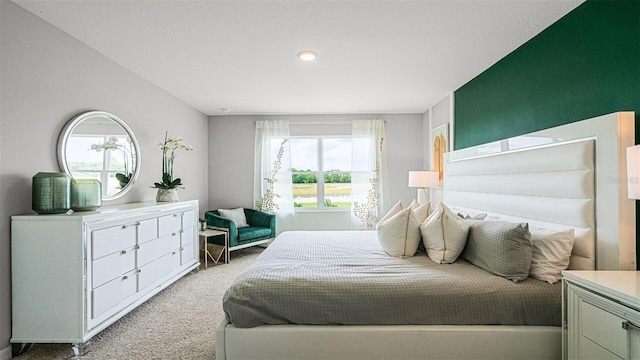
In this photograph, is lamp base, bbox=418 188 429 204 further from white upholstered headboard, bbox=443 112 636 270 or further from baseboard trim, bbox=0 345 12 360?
baseboard trim, bbox=0 345 12 360

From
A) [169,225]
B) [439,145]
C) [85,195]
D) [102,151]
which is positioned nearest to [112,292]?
[85,195]

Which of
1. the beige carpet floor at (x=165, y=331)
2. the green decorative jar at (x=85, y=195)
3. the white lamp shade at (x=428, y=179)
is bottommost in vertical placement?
the beige carpet floor at (x=165, y=331)

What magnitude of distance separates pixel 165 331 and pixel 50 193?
4.48ft

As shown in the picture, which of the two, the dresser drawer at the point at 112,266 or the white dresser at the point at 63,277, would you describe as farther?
the dresser drawer at the point at 112,266

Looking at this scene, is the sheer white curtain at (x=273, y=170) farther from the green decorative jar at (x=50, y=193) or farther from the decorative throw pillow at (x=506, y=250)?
the decorative throw pillow at (x=506, y=250)

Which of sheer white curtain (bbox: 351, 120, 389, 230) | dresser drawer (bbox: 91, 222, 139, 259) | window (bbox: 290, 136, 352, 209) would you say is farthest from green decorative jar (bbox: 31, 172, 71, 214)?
sheer white curtain (bbox: 351, 120, 389, 230)

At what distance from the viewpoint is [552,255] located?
2068 mm

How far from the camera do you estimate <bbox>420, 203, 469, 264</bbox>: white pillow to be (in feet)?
7.89

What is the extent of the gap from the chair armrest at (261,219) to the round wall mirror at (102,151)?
88.2 inches

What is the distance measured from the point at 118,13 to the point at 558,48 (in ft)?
10.6

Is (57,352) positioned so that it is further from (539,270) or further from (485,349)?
(539,270)

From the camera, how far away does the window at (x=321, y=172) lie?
19.4ft

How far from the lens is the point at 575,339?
170 cm

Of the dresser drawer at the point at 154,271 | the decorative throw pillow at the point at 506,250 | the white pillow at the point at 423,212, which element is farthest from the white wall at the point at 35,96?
the decorative throw pillow at the point at 506,250
